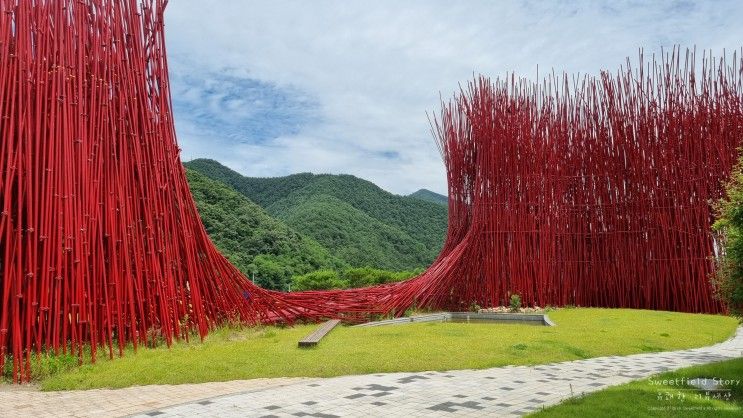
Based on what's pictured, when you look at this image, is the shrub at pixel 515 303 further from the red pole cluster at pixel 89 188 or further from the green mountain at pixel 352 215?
the green mountain at pixel 352 215

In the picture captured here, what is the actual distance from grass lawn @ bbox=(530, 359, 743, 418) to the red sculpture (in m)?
3.99

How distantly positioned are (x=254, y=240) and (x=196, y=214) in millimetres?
11123

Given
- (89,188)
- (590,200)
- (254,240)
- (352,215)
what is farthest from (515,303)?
(352,215)

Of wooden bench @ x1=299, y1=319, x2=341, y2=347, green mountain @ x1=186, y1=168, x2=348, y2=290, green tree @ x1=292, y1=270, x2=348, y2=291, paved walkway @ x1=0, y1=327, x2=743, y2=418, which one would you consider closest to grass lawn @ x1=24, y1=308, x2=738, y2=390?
wooden bench @ x1=299, y1=319, x2=341, y2=347

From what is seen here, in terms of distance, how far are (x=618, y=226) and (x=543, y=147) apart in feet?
6.12

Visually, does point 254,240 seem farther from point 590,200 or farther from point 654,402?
point 654,402

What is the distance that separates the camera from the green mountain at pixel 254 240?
1667 cm

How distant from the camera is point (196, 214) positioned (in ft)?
22.7

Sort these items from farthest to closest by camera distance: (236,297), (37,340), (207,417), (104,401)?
(236,297)
(37,340)
(104,401)
(207,417)

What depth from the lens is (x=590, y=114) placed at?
10.5 meters

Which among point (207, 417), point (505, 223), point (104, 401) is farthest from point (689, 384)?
point (505, 223)

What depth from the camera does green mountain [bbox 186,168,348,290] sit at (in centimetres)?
1667

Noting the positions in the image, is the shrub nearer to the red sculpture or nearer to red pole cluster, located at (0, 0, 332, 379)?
the red sculpture

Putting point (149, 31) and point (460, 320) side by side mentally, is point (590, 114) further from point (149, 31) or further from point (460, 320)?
point (149, 31)
